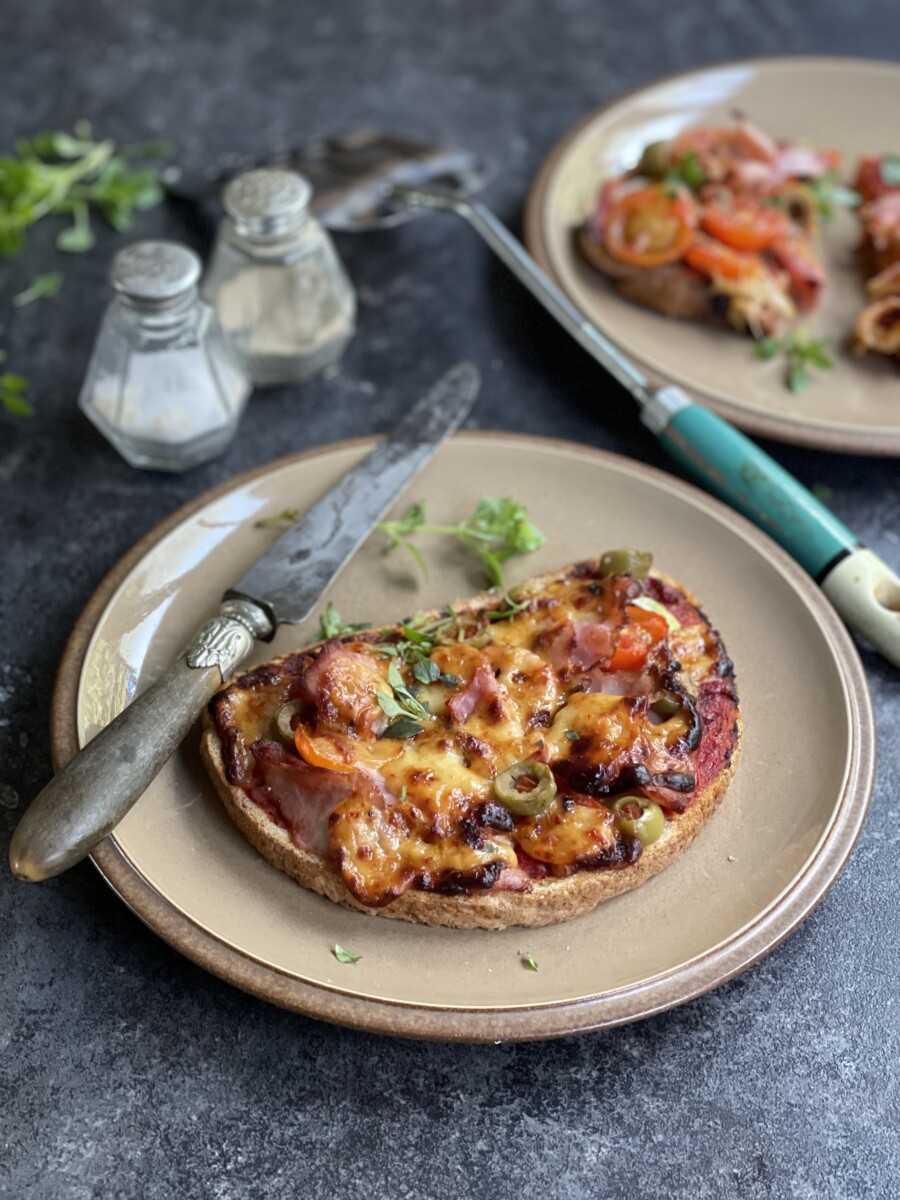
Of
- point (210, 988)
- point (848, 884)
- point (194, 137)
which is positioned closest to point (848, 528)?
point (848, 884)

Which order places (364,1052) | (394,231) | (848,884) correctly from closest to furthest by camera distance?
1. (364,1052)
2. (848,884)
3. (394,231)

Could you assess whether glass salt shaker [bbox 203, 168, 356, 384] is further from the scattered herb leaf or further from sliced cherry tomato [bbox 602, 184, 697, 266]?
sliced cherry tomato [bbox 602, 184, 697, 266]

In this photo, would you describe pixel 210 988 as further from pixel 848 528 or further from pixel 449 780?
pixel 848 528

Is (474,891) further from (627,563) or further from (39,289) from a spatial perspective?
(39,289)

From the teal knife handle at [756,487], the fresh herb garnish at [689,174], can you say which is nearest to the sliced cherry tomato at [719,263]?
the fresh herb garnish at [689,174]

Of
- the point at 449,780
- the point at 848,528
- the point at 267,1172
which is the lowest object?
the point at 267,1172

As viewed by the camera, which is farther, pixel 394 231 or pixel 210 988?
pixel 394 231

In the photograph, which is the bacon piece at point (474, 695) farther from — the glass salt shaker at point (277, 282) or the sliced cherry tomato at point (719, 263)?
the sliced cherry tomato at point (719, 263)

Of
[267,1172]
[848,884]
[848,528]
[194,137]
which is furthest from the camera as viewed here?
[194,137]

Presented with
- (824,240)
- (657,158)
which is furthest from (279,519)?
(824,240)
